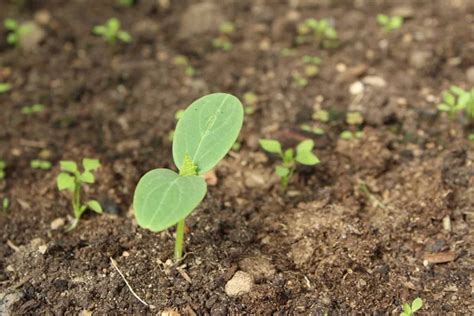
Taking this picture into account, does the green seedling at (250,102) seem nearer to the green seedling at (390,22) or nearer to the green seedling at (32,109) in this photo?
the green seedling at (390,22)

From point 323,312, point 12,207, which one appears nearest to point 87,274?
point 12,207

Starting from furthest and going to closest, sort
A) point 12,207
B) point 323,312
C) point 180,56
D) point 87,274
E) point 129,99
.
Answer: point 180,56 < point 129,99 < point 12,207 < point 87,274 < point 323,312

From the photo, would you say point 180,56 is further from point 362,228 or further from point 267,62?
point 362,228

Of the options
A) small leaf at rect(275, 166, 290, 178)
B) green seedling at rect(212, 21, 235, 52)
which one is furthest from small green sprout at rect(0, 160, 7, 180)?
green seedling at rect(212, 21, 235, 52)

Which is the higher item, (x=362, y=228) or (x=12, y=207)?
(x=362, y=228)

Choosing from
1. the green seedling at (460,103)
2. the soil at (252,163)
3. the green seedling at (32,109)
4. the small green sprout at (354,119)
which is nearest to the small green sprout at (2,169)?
the soil at (252,163)

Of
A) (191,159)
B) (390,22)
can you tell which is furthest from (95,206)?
(390,22)
